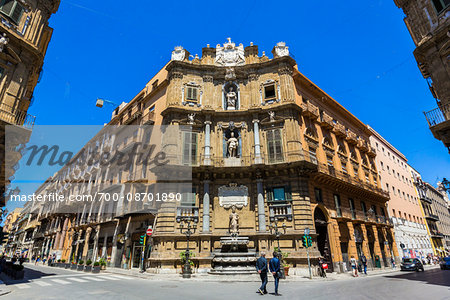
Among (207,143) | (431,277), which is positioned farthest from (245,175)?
(431,277)

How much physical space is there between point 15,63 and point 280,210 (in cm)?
2060

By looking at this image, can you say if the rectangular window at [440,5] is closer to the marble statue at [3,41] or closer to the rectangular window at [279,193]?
the rectangular window at [279,193]

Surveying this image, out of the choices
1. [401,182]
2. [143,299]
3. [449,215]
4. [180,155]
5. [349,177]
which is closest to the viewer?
[143,299]

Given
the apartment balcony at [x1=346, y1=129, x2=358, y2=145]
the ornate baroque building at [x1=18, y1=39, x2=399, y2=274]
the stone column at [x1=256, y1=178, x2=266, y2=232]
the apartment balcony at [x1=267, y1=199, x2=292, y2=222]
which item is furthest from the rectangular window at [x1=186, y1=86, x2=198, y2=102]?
the apartment balcony at [x1=346, y1=129, x2=358, y2=145]

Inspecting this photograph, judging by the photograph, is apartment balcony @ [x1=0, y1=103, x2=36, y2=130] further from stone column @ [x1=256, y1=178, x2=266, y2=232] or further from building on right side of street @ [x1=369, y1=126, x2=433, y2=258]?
building on right side of street @ [x1=369, y1=126, x2=433, y2=258]

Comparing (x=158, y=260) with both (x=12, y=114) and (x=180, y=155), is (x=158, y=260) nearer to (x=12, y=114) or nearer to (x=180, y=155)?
(x=180, y=155)

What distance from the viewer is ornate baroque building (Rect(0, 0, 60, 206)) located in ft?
47.2

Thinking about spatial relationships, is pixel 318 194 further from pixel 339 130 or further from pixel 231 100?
pixel 231 100

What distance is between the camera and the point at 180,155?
22.9m

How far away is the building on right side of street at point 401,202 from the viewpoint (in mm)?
37594

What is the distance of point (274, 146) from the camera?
2320 centimetres

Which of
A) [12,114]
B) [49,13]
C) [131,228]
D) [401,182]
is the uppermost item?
[49,13]

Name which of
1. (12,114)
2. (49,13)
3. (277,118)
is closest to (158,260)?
(12,114)

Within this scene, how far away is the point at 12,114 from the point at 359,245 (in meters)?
31.2
